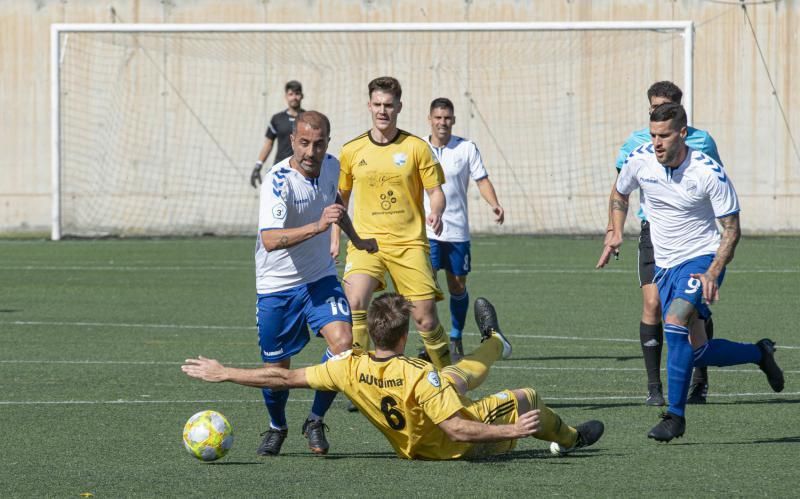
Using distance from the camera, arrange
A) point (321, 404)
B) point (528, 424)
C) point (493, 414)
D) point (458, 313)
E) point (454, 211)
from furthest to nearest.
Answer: point (454, 211) → point (458, 313) → point (321, 404) → point (493, 414) → point (528, 424)

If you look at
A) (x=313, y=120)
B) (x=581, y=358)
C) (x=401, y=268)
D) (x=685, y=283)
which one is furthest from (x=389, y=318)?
(x=581, y=358)

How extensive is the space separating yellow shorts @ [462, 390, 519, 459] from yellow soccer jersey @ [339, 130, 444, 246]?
2746 mm

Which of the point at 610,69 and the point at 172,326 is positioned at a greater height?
the point at 610,69

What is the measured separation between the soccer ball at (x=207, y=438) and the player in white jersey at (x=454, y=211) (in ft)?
15.6

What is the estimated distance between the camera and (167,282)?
59.8 feet

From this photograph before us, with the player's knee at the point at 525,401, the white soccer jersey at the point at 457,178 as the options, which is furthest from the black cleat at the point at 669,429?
the white soccer jersey at the point at 457,178

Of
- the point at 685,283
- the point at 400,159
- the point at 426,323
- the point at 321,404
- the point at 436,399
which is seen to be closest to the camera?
the point at 436,399

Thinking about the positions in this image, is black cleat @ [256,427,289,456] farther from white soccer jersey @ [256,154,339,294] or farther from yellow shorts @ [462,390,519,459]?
yellow shorts @ [462,390,519,459]

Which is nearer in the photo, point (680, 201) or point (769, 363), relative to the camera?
point (680, 201)

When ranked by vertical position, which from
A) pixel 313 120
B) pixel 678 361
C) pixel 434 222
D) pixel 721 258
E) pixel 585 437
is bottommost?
pixel 585 437

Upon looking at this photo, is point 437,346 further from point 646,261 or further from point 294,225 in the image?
point 294,225

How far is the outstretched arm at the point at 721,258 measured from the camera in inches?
318

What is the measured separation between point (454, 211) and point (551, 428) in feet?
18.4

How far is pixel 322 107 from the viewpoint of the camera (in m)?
25.3
